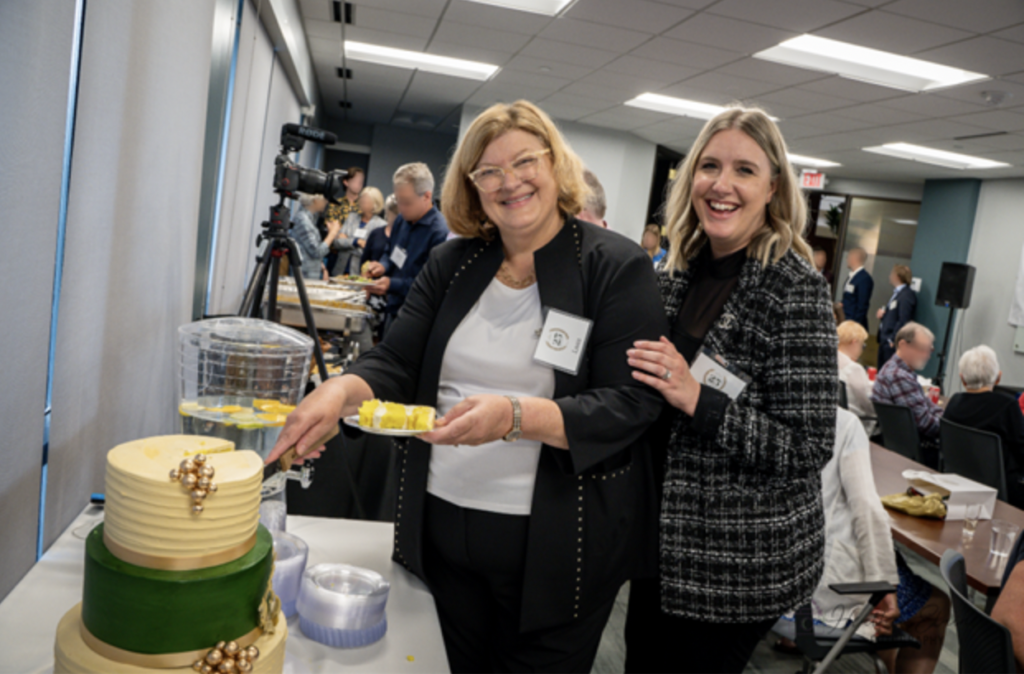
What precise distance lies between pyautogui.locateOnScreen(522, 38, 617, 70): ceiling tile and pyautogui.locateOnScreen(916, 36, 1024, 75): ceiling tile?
2.42 metres

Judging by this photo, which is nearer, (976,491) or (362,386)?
(362,386)

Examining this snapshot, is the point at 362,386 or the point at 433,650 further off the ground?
the point at 362,386

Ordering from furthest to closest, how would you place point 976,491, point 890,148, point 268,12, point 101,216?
point 890,148, point 268,12, point 976,491, point 101,216

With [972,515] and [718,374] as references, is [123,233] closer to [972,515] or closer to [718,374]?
[718,374]

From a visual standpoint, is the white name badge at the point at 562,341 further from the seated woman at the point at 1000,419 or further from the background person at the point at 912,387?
the background person at the point at 912,387

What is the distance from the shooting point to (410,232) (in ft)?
14.0

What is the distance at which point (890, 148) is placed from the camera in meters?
8.41

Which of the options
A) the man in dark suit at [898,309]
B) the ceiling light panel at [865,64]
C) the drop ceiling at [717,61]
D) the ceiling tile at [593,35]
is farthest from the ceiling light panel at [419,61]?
the man in dark suit at [898,309]

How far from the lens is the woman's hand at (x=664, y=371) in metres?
1.20

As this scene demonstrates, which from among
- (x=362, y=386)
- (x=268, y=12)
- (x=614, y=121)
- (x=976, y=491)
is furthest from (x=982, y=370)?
(x=614, y=121)

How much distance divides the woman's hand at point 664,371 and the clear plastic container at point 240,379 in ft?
2.20

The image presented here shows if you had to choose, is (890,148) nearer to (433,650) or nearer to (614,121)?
(614,121)

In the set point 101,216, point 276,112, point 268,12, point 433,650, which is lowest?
point 433,650

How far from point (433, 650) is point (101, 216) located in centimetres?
110
